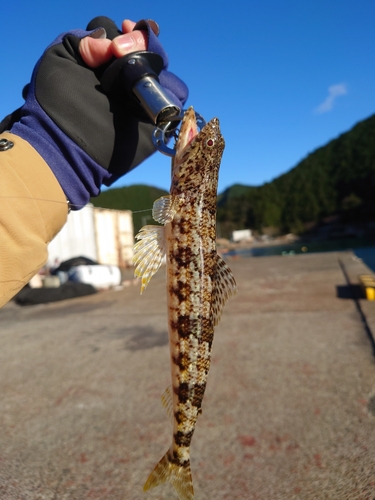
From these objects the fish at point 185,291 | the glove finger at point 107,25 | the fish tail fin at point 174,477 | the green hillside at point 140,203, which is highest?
the glove finger at point 107,25

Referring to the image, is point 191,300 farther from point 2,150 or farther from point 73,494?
point 73,494

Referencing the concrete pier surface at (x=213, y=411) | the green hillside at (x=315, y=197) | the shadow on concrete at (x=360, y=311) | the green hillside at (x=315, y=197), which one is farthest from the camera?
the green hillside at (x=315, y=197)

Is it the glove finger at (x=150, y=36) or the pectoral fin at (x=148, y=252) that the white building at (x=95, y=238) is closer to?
the glove finger at (x=150, y=36)

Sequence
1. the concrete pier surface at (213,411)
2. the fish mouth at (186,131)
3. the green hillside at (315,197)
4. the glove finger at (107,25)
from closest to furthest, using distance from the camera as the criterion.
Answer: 1. the fish mouth at (186,131)
2. the glove finger at (107,25)
3. the concrete pier surface at (213,411)
4. the green hillside at (315,197)

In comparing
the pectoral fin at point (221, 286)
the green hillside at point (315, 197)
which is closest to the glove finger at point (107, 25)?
the pectoral fin at point (221, 286)

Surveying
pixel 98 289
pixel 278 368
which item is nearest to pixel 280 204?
pixel 98 289

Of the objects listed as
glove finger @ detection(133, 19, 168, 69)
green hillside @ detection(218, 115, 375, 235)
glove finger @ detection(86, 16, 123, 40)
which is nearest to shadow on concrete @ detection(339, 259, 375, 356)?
glove finger @ detection(133, 19, 168, 69)

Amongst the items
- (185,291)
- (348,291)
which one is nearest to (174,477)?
(185,291)

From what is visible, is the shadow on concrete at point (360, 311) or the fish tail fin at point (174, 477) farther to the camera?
the shadow on concrete at point (360, 311)
